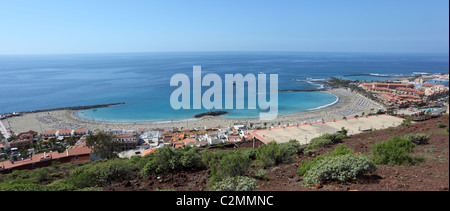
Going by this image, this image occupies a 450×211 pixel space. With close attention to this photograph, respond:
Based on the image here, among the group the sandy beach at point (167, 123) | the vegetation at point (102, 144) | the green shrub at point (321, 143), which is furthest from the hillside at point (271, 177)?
the sandy beach at point (167, 123)

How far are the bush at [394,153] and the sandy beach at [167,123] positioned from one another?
20.9 metres

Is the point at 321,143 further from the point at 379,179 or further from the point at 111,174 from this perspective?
the point at 111,174

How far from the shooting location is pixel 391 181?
471 cm

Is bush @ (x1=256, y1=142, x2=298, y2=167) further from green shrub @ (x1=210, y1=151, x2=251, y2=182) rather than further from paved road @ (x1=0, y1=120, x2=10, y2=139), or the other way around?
paved road @ (x1=0, y1=120, x2=10, y2=139)

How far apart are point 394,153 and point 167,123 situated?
27.2 meters

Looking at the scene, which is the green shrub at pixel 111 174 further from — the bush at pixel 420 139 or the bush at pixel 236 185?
the bush at pixel 420 139

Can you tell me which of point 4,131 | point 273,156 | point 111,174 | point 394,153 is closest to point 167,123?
point 4,131

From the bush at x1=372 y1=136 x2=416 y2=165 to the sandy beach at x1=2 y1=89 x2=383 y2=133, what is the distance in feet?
68.7

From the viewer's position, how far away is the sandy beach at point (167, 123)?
95.3ft

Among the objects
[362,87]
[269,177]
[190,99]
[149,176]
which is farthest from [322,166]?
[362,87]

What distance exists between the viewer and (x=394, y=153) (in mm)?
6062

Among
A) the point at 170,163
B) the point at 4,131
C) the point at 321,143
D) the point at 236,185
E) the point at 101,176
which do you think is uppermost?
the point at 236,185
